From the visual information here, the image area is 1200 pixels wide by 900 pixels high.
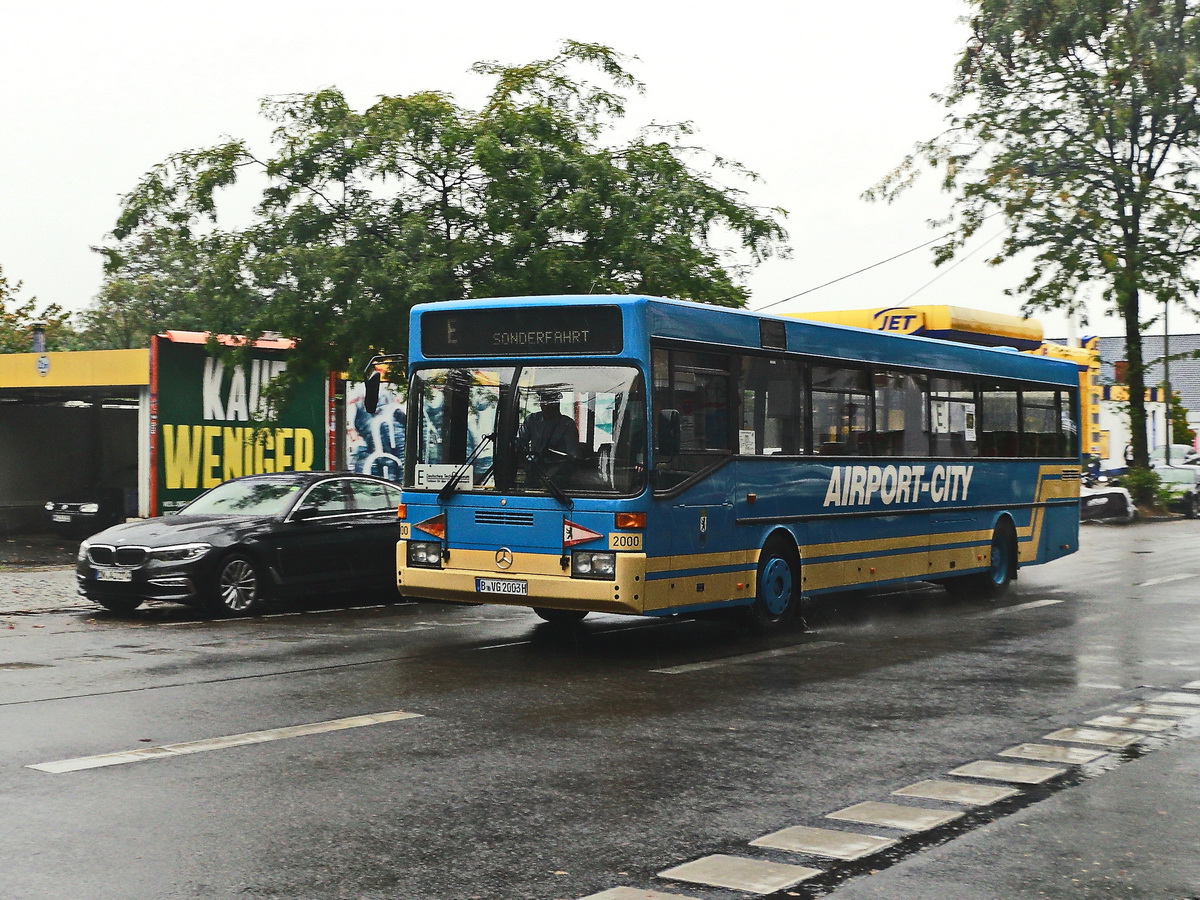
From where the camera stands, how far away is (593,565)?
1128 centimetres

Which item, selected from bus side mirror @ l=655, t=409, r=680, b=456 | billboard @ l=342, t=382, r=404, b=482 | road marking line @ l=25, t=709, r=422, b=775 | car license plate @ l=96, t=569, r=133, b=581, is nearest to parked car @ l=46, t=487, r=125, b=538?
billboard @ l=342, t=382, r=404, b=482

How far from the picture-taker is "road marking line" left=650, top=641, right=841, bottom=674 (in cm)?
1120

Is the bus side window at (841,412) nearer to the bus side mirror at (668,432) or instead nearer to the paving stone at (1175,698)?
the bus side mirror at (668,432)

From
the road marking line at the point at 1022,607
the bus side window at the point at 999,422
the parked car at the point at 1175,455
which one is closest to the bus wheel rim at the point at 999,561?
the road marking line at the point at 1022,607

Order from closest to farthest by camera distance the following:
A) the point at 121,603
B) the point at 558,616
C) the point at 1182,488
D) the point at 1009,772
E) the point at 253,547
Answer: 1. the point at 1009,772
2. the point at 558,616
3. the point at 253,547
4. the point at 121,603
5. the point at 1182,488

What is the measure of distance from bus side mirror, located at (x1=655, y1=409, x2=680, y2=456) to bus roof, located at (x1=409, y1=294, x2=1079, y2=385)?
2.13 ft

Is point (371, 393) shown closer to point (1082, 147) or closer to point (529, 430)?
point (529, 430)

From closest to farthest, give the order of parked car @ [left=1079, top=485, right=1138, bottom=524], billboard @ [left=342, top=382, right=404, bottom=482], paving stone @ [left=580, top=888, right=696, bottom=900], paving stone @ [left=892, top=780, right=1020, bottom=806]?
paving stone @ [left=580, top=888, right=696, bottom=900] < paving stone @ [left=892, top=780, right=1020, bottom=806] < billboard @ [left=342, top=382, right=404, bottom=482] < parked car @ [left=1079, top=485, right=1138, bottom=524]

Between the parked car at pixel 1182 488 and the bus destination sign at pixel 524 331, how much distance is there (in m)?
32.3

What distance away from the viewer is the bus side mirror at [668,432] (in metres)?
11.4

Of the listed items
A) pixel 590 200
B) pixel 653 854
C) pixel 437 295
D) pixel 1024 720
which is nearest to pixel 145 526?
pixel 437 295

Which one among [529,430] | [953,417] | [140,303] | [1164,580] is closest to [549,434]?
[529,430]

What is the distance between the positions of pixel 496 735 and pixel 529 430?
386 cm

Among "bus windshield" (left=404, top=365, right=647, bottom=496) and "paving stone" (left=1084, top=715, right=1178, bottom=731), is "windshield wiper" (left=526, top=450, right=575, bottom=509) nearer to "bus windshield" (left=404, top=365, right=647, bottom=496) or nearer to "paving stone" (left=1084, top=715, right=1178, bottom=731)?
"bus windshield" (left=404, top=365, right=647, bottom=496)
